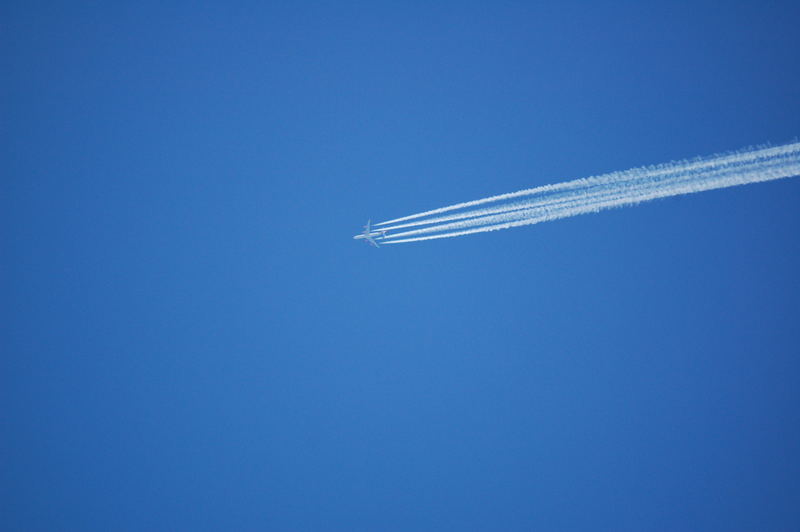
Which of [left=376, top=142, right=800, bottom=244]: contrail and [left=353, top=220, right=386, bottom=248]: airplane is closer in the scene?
[left=376, top=142, right=800, bottom=244]: contrail

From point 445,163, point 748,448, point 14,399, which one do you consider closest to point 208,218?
point 445,163

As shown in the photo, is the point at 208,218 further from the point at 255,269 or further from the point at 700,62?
the point at 700,62

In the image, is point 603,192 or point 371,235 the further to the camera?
point 371,235

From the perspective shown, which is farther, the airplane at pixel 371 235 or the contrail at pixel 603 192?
the airplane at pixel 371 235

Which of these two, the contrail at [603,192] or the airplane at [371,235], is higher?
the contrail at [603,192]

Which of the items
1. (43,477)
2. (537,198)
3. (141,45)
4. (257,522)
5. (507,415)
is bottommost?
(257,522)

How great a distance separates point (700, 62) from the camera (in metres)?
3.41

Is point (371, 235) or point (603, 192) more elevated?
point (603, 192)

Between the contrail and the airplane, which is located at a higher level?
the contrail

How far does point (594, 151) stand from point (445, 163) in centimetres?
125

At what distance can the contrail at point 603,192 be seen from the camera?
3.26 metres

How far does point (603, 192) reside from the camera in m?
3.39

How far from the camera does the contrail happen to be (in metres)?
3.26

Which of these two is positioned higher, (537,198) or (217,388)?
(537,198)
